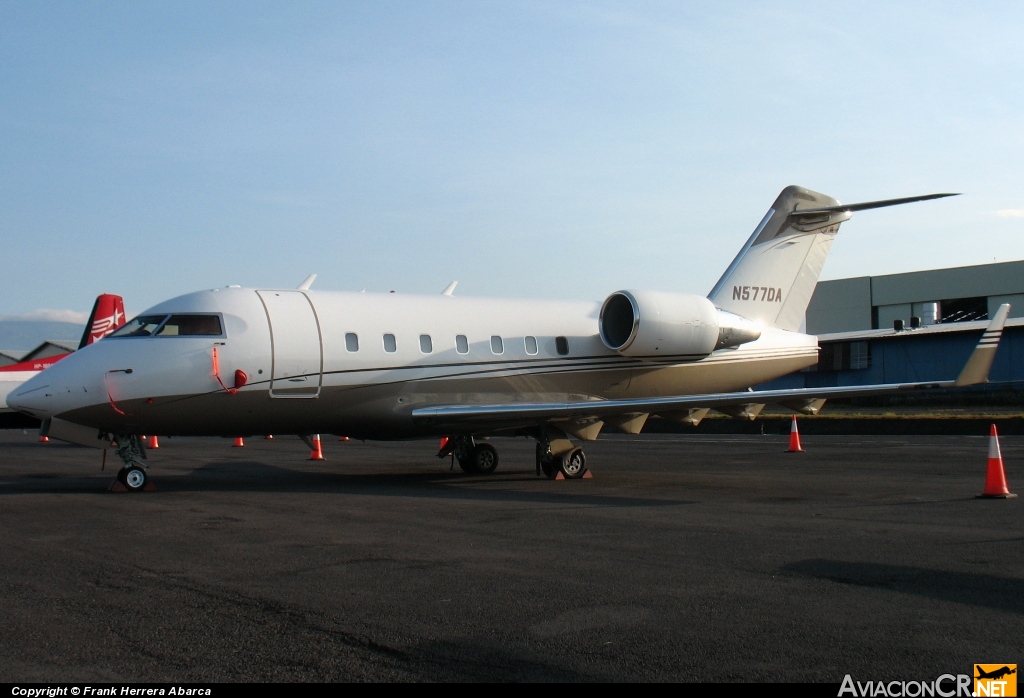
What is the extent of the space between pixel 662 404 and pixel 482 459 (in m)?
4.52

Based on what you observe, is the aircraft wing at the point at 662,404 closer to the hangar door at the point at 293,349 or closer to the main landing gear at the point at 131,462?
the hangar door at the point at 293,349

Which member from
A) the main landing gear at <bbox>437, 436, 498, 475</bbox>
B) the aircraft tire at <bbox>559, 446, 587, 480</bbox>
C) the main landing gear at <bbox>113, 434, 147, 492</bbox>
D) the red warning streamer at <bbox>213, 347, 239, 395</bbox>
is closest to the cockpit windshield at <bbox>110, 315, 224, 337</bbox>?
the red warning streamer at <bbox>213, 347, 239, 395</bbox>

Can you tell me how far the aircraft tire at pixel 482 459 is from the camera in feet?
58.2

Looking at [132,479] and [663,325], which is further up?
[663,325]

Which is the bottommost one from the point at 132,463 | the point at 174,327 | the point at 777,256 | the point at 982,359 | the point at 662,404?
the point at 132,463

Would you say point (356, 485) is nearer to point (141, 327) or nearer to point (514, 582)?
point (141, 327)

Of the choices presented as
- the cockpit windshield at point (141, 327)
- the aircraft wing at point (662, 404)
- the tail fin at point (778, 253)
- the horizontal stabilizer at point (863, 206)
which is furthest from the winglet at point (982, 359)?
the cockpit windshield at point (141, 327)

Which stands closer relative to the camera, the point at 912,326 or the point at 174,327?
the point at 174,327

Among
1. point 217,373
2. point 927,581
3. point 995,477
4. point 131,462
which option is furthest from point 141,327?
point 995,477

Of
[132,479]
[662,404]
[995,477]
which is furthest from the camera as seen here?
[662,404]

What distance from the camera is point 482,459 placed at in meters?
17.8

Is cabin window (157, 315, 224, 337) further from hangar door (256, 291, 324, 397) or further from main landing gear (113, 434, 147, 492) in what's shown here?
main landing gear (113, 434, 147, 492)

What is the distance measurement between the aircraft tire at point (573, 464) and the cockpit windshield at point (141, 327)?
6.79m

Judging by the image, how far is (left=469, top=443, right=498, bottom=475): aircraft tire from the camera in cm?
1775
